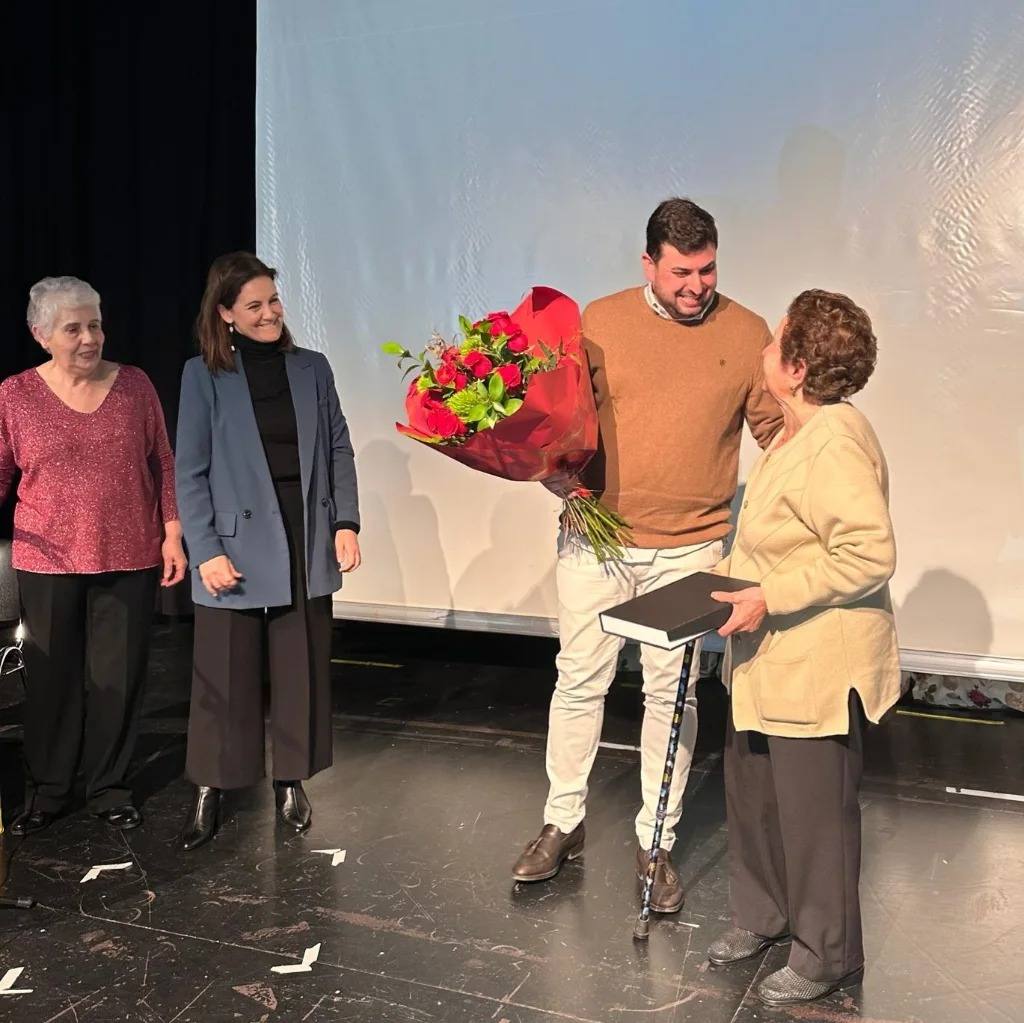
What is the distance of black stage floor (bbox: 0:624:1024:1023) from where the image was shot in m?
2.29

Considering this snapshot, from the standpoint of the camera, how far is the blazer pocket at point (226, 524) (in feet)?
9.82

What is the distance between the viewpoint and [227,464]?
2.99 meters

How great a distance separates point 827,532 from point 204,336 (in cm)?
170

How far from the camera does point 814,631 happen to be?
7.14 feet

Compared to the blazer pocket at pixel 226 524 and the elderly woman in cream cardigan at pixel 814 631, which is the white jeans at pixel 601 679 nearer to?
the elderly woman in cream cardigan at pixel 814 631

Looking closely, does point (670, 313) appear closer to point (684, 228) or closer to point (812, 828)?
point (684, 228)

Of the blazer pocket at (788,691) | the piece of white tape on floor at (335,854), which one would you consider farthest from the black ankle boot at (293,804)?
the blazer pocket at (788,691)

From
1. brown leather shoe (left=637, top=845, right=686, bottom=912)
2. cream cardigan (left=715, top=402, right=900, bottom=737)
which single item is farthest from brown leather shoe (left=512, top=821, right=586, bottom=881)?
cream cardigan (left=715, top=402, right=900, bottom=737)

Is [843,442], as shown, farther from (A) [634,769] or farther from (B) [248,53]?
(B) [248,53]

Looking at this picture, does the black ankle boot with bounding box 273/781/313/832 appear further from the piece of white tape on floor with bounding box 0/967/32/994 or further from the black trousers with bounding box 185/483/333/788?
the piece of white tape on floor with bounding box 0/967/32/994

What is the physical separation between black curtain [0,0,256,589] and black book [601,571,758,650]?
332 centimetres

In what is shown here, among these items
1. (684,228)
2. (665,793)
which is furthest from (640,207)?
(665,793)

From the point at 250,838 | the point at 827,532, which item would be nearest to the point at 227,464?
the point at 250,838

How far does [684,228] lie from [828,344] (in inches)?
21.4
